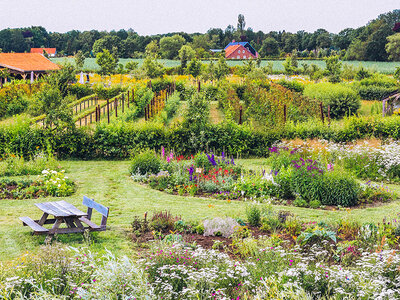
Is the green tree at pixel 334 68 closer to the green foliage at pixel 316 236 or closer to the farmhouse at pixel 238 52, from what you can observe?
the green foliage at pixel 316 236

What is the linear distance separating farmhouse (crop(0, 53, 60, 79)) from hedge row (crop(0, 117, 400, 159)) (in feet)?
86.5

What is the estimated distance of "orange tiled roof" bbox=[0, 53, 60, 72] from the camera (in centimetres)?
4007

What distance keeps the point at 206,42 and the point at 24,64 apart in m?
57.4

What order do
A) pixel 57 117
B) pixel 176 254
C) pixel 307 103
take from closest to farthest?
pixel 176 254 < pixel 57 117 < pixel 307 103

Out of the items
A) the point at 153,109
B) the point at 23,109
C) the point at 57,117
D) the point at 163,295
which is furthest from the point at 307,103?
the point at 163,295

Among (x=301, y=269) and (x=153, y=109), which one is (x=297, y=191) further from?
(x=153, y=109)

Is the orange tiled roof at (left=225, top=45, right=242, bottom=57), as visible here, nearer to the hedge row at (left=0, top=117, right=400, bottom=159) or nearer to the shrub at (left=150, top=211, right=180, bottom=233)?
the hedge row at (left=0, top=117, right=400, bottom=159)

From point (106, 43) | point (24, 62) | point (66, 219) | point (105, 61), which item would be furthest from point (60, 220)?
point (106, 43)

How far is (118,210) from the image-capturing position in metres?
9.09

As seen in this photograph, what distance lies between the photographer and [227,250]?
21.1 ft

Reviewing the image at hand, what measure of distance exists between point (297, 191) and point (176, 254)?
5.12m

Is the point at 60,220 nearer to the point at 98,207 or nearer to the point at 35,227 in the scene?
the point at 35,227

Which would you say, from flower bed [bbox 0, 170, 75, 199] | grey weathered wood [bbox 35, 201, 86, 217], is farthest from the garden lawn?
grey weathered wood [bbox 35, 201, 86, 217]

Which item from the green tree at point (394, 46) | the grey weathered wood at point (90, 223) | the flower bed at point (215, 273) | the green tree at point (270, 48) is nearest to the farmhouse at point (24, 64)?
the grey weathered wood at point (90, 223)
